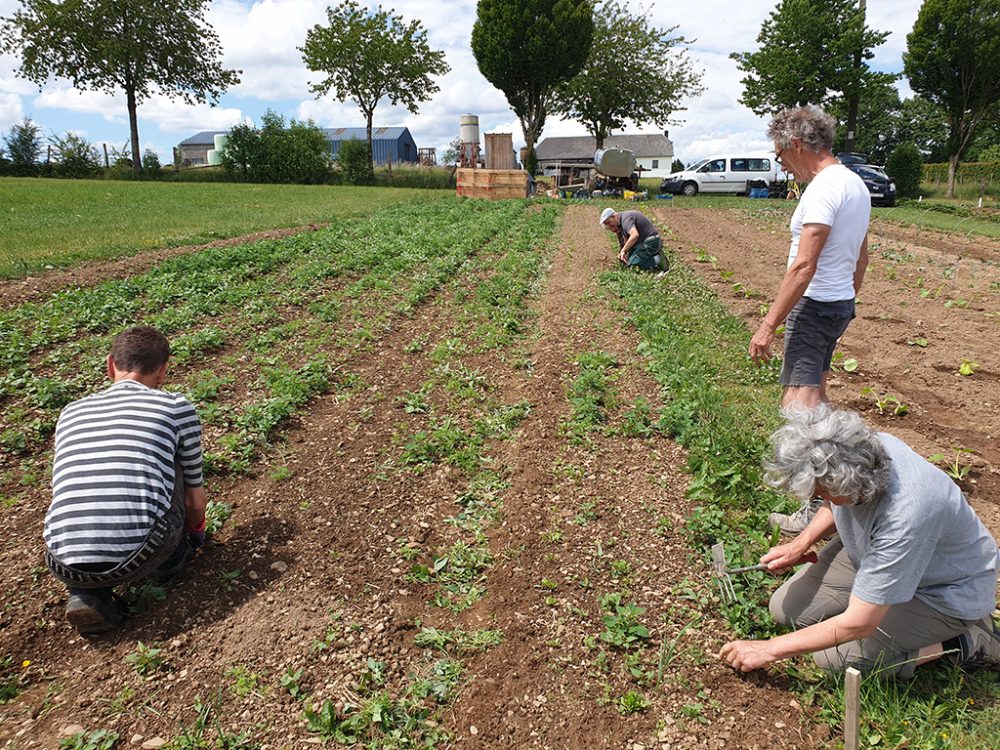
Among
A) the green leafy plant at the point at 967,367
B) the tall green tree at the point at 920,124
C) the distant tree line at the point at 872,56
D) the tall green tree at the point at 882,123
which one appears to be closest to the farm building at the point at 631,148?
the tall green tree at the point at 882,123

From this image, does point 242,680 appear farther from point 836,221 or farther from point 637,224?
point 637,224

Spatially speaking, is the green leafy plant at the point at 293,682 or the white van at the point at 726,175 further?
the white van at the point at 726,175

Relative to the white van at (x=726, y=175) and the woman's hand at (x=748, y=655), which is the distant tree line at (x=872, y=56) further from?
the woman's hand at (x=748, y=655)

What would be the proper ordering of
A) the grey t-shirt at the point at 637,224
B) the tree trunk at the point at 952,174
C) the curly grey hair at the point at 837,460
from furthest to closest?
the tree trunk at the point at 952,174, the grey t-shirt at the point at 637,224, the curly grey hair at the point at 837,460

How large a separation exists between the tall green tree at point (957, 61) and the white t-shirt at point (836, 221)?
30.6m

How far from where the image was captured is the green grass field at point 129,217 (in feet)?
32.8

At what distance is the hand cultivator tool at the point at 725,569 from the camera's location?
118 inches

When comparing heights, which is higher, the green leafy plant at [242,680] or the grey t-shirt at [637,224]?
the grey t-shirt at [637,224]

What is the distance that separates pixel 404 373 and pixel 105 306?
355 centimetres

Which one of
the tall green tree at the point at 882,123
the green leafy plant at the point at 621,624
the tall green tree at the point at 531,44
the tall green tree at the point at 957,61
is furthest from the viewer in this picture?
the tall green tree at the point at 882,123

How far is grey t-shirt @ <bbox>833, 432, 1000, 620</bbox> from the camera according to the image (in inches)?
87.9

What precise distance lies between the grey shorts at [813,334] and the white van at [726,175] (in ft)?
87.8

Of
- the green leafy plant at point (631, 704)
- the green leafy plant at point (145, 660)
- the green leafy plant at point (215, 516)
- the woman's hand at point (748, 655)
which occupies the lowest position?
the green leafy plant at point (631, 704)

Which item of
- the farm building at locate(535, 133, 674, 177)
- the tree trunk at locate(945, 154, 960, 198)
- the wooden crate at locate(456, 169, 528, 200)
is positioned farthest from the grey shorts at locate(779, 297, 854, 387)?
the farm building at locate(535, 133, 674, 177)
